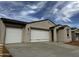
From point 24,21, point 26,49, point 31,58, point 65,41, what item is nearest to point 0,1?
point 24,21

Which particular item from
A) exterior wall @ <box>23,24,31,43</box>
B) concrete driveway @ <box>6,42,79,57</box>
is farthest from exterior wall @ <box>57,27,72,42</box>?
exterior wall @ <box>23,24,31,43</box>

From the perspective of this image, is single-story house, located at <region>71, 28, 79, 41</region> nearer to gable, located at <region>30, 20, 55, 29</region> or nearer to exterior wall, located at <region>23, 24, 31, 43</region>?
gable, located at <region>30, 20, 55, 29</region>

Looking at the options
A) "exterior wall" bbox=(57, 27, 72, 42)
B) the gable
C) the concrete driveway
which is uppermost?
the gable

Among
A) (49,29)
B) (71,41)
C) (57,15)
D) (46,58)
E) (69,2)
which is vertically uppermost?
(69,2)

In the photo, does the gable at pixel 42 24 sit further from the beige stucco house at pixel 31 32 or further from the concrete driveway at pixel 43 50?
the concrete driveway at pixel 43 50

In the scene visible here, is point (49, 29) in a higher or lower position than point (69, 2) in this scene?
lower

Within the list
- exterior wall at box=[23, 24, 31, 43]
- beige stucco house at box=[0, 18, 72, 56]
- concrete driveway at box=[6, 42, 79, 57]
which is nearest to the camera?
concrete driveway at box=[6, 42, 79, 57]

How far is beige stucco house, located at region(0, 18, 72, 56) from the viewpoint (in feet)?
15.3

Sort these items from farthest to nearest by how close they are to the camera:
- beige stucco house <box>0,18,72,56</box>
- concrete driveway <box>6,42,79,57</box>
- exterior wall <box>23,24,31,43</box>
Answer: exterior wall <box>23,24,31,43</box> → beige stucco house <box>0,18,72,56</box> → concrete driveway <box>6,42,79,57</box>

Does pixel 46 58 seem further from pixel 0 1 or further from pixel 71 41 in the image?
pixel 0 1

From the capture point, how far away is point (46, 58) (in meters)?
4.50

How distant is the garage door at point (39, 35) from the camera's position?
4863mm

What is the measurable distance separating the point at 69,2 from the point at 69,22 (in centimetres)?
59

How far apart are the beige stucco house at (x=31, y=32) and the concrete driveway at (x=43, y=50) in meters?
0.15
